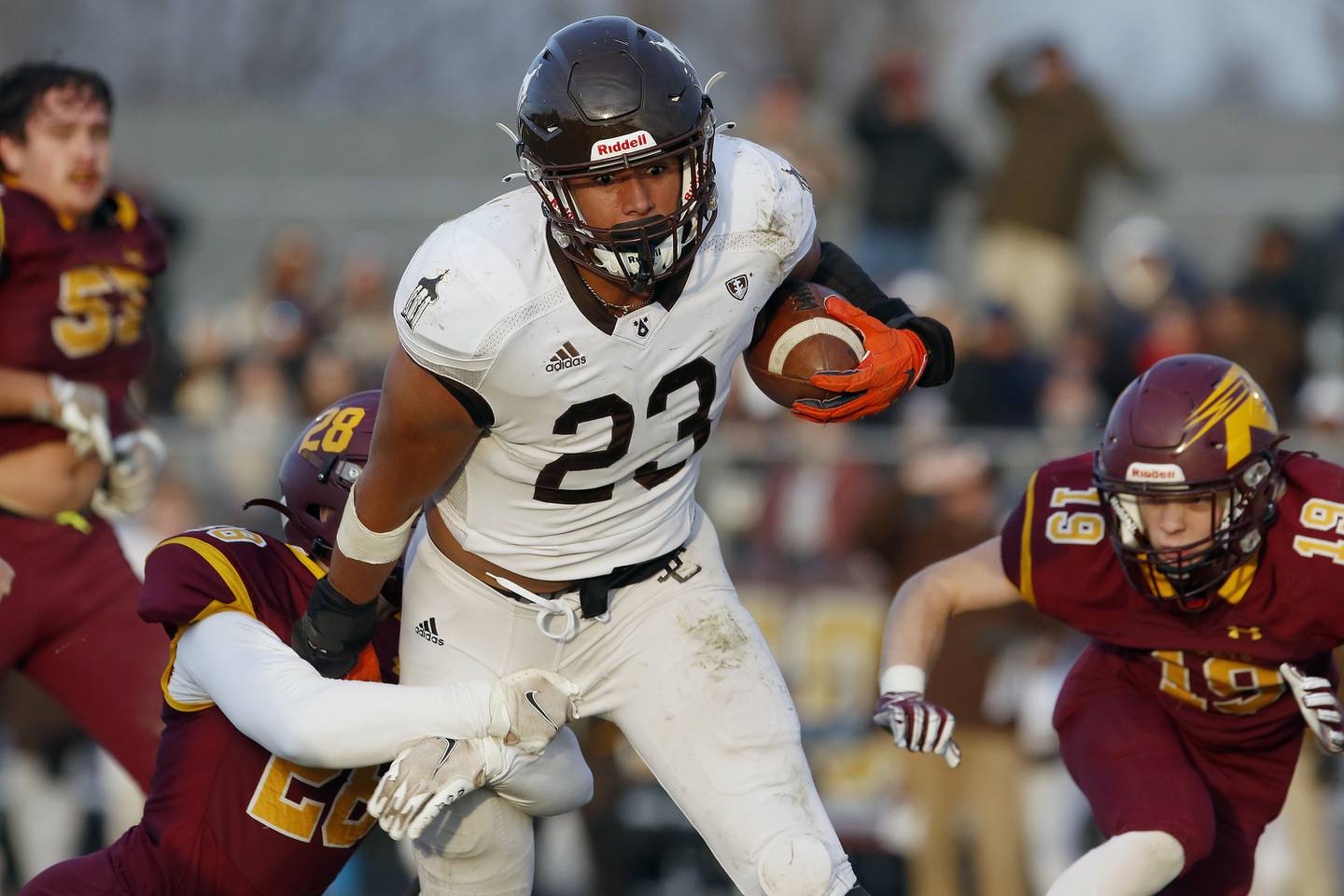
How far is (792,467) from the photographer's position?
8102 millimetres

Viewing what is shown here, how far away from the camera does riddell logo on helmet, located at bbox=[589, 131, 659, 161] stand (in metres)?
3.64

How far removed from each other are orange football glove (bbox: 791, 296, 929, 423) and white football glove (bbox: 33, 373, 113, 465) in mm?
2012

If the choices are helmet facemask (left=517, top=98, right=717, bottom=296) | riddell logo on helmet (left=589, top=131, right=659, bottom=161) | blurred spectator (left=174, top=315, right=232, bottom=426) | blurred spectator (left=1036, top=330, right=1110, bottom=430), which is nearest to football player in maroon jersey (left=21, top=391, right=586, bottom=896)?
helmet facemask (left=517, top=98, right=717, bottom=296)

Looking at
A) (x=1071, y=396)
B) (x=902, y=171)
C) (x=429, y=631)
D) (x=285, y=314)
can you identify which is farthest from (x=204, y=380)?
(x=429, y=631)

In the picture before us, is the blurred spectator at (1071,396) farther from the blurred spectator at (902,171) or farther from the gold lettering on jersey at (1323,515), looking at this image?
the gold lettering on jersey at (1323,515)

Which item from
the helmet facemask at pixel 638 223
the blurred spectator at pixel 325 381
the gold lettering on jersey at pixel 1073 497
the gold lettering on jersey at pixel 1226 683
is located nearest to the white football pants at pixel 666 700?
the helmet facemask at pixel 638 223

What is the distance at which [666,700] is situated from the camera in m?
3.97

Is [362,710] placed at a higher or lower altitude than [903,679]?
higher

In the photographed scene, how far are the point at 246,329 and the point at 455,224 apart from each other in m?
6.18

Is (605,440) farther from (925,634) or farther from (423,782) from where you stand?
(925,634)

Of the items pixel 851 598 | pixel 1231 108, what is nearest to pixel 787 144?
pixel 851 598

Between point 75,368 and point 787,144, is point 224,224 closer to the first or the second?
point 787,144

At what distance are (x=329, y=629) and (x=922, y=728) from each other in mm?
1264

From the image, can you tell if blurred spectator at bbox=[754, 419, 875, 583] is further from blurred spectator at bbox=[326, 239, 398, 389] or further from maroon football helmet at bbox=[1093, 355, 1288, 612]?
maroon football helmet at bbox=[1093, 355, 1288, 612]
